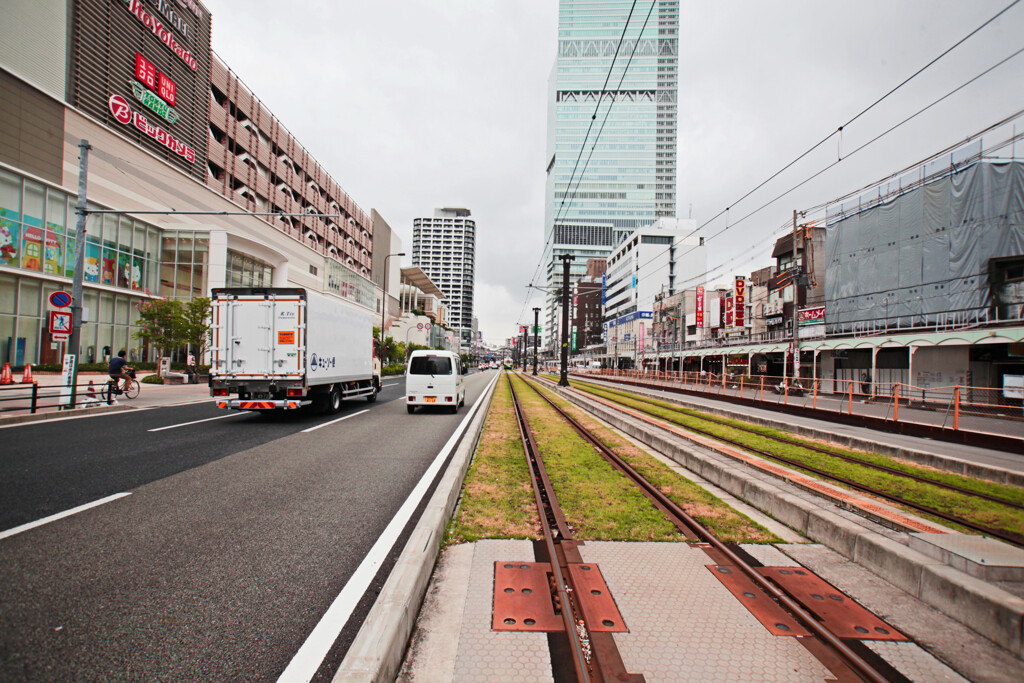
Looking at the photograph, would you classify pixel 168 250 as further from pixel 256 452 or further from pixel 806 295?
pixel 806 295

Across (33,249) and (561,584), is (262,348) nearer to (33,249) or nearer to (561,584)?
(561,584)

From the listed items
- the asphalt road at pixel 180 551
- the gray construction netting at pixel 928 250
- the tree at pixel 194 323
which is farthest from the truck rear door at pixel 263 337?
the gray construction netting at pixel 928 250

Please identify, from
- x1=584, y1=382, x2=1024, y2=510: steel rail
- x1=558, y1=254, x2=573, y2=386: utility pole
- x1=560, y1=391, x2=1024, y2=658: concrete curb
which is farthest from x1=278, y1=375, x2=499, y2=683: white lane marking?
x1=558, y1=254, x2=573, y2=386: utility pole

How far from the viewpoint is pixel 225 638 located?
2939 millimetres

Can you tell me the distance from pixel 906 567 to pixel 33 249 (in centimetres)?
3638

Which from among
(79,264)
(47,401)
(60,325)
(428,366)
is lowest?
(47,401)

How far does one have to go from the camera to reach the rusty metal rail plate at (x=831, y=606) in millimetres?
3184

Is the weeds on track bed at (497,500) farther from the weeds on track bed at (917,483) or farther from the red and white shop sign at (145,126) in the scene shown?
the red and white shop sign at (145,126)

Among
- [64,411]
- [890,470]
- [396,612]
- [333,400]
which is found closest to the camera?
[396,612]

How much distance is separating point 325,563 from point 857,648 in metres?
4.00

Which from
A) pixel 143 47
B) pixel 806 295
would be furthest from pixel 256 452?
pixel 806 295

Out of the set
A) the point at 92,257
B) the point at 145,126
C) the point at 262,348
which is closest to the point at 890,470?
the point at 262,348

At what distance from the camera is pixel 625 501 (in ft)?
20.1

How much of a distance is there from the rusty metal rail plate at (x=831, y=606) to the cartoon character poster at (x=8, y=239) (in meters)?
34.4
